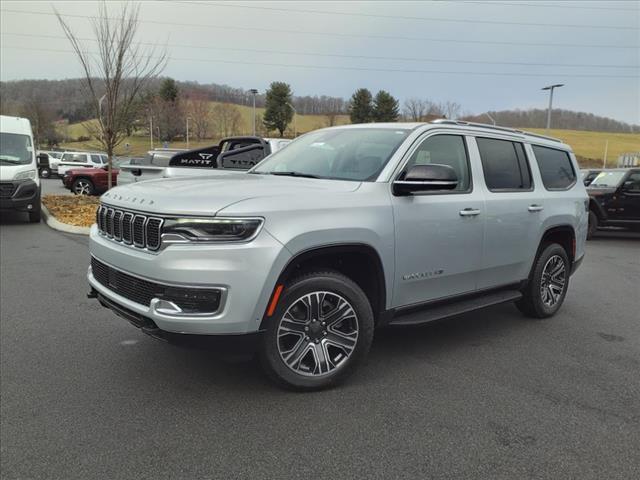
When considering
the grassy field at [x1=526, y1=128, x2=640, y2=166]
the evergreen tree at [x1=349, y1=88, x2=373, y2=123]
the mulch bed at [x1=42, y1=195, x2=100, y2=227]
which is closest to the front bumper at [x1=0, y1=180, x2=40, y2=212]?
the mulch bed at [x1=42, y1=195, x2=100, y2=227]

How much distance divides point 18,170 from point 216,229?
10827mm

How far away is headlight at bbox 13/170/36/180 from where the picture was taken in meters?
11.6

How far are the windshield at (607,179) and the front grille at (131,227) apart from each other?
A: 12337 mm

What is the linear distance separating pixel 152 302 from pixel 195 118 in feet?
255

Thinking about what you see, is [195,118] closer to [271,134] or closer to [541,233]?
[271,134]

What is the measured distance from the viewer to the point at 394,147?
3979 millimetres

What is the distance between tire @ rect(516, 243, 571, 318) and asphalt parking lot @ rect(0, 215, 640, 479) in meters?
0.27

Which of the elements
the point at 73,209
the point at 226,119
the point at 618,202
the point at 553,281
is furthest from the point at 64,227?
the point at 226,119

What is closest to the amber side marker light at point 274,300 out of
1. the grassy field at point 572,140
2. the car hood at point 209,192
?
the car hood at point 209,192

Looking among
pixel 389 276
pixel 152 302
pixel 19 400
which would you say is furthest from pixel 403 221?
pixel 19 400

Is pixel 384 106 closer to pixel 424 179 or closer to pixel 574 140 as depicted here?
pixel 574 140

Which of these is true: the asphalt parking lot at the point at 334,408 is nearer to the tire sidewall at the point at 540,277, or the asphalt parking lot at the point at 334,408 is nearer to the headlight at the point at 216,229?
the tire sidewall at the point at 540,277

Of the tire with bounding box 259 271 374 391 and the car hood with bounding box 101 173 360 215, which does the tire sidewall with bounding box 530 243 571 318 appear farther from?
the car hood with bounding box 101 173 360 215

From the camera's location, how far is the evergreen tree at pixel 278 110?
264 ft
